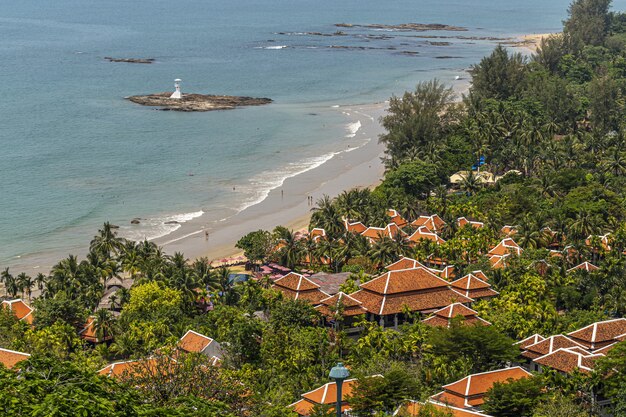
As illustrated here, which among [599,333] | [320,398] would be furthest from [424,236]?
[320,398]

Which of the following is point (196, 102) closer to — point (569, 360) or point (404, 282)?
point (404, 282)

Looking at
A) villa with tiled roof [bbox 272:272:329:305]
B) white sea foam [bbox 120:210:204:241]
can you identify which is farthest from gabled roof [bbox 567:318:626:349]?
white sea foam [bbox 120:210:204:241]

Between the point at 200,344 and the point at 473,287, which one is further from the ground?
the point at 200,344

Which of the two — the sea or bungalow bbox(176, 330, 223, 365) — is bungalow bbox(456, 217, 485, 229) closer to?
the sea

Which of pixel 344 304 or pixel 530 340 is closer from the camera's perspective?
pixel 530 340

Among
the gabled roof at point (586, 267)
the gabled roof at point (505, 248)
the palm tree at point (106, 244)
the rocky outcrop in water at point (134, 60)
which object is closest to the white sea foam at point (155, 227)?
the palm tree at point (106, 244)

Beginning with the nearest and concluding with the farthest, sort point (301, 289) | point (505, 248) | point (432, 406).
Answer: point (432, 406)
point (301, 289)
point (505, 248)

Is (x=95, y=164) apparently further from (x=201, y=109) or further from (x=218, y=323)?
(x=218, y=323)
